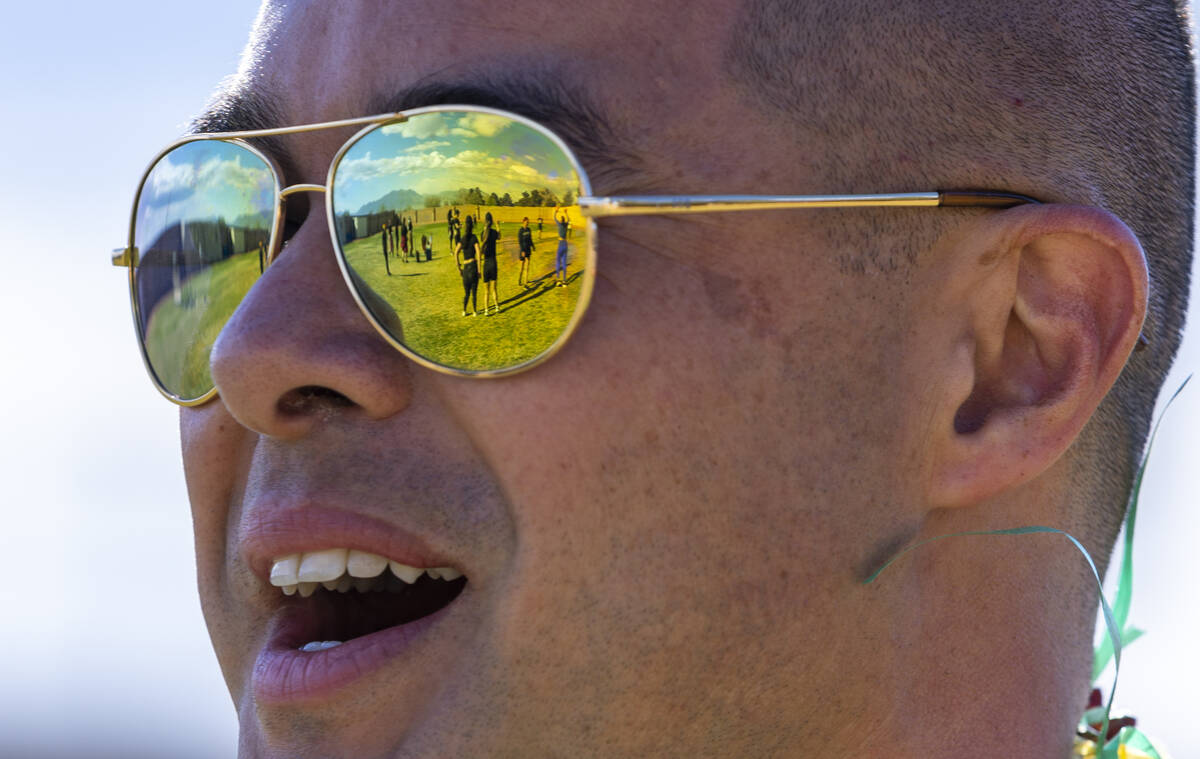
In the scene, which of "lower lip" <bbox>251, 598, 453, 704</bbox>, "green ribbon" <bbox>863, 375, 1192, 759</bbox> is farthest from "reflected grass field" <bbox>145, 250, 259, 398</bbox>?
"green ribbon" <bbox>863, 375, 1192, 759</bbox>

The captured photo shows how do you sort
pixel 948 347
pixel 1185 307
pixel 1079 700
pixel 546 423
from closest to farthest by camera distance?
pixel 546 423, pixel 948 347, pixel 1079 700, pixel 1185 307

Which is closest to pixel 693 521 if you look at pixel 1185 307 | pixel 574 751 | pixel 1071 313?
pixel 574 751

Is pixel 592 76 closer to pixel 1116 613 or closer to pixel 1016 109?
pixel 1016 109

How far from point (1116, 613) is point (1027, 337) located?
0.74 meters

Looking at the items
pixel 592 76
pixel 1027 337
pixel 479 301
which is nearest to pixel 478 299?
pixel 479 301

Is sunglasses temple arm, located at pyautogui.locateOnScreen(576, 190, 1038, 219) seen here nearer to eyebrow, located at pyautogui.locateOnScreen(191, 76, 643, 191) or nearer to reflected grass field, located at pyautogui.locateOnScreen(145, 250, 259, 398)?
eyebrow, located at pyautogui.locateOnScreen(191, 76, 643, 191)

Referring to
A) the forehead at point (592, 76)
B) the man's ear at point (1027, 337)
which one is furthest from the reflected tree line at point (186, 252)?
the man's ear at point (1027, 337)

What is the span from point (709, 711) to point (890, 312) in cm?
77

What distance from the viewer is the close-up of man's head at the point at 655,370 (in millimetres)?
2271

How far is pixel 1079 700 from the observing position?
2.71 meters

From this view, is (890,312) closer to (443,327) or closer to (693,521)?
(693,521)

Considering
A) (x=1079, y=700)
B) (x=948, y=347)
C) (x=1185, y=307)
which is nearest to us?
(x=948, y=347)

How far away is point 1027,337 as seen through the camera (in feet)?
8.33

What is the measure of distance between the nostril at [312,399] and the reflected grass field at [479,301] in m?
0.18
